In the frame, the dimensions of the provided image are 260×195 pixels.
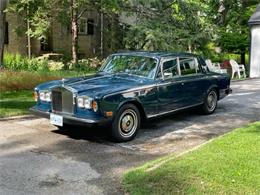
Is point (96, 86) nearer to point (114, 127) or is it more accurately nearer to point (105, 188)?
point (114, 127)

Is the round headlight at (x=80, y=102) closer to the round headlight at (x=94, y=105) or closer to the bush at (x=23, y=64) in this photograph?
the round headlight at (x=94, y=105)

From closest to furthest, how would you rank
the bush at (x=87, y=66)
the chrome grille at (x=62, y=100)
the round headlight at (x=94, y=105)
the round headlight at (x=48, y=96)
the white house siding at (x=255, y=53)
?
the round headlight at (x=94, y=105)
the chrome grille at (x=62, y=100)
the round headlight at (x=48, y=96)
the bush at (x=87, y=66)
the white house siding at (x=255, y=53)

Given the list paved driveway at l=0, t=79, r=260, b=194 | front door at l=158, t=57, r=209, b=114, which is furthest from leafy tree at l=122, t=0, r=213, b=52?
paved driveway at l=0, t=79, r=260, b=194

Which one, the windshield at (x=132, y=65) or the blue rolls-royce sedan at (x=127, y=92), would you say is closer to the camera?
the blue rolls-royce sedan at (x=127, y=92)

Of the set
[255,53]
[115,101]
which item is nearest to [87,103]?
[115,101]

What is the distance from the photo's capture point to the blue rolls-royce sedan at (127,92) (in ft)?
23.0

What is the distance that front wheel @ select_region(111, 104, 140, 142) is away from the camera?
721 cm

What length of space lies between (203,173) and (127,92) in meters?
2.41

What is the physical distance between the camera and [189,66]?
30.3 ft

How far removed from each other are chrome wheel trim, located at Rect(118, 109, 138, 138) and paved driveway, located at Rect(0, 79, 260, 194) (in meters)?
0.21

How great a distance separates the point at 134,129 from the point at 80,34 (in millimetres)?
19881

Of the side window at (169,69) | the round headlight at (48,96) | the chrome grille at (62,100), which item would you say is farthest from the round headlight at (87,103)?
the side window at (169,69)

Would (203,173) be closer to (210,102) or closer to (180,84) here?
(180,84)

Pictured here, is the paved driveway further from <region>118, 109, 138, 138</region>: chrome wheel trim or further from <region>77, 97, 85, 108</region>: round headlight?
<region>77, 97, 85, 108</region>: round headlight
